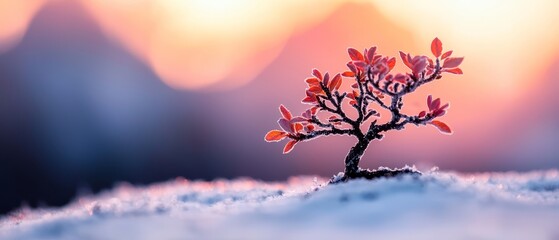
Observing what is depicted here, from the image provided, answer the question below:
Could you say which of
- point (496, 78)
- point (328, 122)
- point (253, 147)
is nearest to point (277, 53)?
point (253, 147)

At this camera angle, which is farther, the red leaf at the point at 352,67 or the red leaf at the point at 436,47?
the red leaf at the point at 352,67

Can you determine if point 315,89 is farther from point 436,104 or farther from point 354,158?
point 436,104

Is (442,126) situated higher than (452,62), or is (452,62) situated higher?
(452,62)

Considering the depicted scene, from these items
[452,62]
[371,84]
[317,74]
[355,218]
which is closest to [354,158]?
[371,84]

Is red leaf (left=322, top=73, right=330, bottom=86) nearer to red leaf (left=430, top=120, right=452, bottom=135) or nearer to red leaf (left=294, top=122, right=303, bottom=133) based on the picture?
red leaf (left=294, top=122, right=303, bottom=133)

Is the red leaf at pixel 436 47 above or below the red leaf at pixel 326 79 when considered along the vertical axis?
above

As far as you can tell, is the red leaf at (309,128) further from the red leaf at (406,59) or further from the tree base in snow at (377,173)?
the red leaf at (406,59)

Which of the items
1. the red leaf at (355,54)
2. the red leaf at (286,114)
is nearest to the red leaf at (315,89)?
the red leaf at (286,114)
